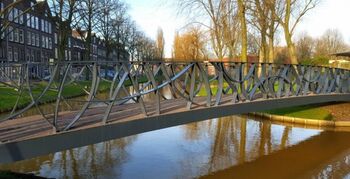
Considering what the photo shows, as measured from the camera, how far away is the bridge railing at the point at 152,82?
251 inches

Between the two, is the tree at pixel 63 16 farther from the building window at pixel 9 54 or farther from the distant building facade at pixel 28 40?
the building window at pixel 9 54

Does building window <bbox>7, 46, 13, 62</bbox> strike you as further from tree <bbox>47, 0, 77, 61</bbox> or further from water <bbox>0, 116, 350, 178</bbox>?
water <bbox>0, 116, 350, 178</bbox>

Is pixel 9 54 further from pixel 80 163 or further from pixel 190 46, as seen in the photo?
pixel 80 163

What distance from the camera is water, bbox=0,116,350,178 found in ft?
30.1

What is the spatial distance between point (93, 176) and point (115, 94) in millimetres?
2508

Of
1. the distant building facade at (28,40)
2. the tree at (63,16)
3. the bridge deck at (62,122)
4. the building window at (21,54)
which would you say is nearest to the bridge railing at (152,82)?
the bridge deck at (62,122)

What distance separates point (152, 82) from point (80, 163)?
3.35 meters

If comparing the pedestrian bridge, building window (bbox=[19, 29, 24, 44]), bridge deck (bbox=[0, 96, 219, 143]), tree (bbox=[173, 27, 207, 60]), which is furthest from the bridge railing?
building window (bbox=[19, 29, 24, 44])

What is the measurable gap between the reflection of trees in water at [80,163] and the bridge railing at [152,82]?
3.93 feet

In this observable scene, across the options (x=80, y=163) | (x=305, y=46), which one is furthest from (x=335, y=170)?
(x=305, y=46)

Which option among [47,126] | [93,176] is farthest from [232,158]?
[47,126]

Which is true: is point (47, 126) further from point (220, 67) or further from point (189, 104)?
point (220, 67)

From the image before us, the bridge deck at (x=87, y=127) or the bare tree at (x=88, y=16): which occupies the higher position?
the bare tree at (x=88, y=16)

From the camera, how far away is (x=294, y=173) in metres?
9.60
